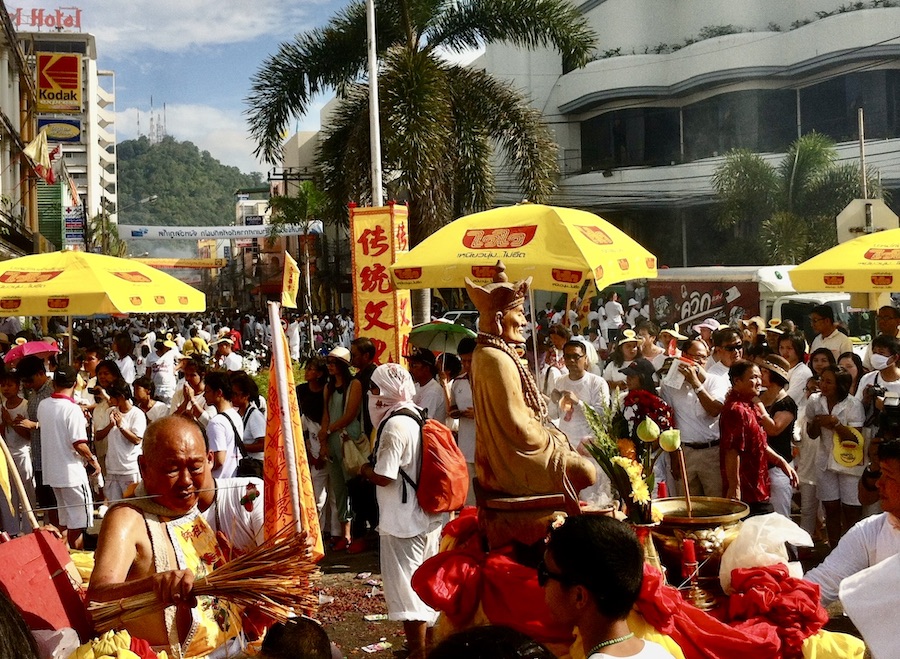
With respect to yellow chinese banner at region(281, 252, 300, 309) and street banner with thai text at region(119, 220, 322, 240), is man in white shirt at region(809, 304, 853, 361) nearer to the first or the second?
yellow chinese banner at region(281, 252, 300, 309)

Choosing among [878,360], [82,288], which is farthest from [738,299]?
[82,288]

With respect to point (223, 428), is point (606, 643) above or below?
below

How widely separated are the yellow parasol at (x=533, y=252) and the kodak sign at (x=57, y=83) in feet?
119

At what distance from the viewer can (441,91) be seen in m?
16.3

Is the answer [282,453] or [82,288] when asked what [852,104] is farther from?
[282,453]

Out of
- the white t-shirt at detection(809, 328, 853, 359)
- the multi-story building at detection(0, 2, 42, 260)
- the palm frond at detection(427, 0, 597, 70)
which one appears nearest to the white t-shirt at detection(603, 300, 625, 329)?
the palm frond at detection(427, 0, 597, 70)

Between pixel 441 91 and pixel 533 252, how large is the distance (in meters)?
9.72

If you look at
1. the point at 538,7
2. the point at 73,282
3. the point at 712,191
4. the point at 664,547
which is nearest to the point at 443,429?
the point at 664,547

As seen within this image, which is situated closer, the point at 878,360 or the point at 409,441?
the point at 409,441

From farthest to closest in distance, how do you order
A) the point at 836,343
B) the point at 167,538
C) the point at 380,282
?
the point at 380,282
the point at 836,343
the point at 167,538

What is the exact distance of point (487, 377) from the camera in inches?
167

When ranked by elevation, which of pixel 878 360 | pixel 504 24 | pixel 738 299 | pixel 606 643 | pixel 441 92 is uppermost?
pixel 504 24

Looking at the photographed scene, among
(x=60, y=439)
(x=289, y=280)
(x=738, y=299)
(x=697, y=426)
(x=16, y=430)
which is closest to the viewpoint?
(x=697, y=426)

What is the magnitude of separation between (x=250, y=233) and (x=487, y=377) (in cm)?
4315
